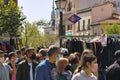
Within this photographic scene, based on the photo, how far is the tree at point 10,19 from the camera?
37.8m

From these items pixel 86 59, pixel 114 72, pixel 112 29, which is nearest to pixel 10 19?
pixel 112 29

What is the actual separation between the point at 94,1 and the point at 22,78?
222 ft

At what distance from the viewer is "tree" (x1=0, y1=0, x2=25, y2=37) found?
3775cm

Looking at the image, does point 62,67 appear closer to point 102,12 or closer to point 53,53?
point 53,53

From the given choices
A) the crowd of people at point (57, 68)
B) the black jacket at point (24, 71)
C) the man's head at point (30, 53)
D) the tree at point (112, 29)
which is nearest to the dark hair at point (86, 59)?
the crowd of people at point (57, 68)

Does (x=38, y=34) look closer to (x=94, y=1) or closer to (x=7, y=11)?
(x=94, y=1)

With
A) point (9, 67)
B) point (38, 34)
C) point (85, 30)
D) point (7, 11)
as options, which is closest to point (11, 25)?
point (7, 11)

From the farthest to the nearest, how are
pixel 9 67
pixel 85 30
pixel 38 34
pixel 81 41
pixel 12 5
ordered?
pixel 38 34, pixel 85 30, pixel 12 5, pixel 81 41, pixel 9 67

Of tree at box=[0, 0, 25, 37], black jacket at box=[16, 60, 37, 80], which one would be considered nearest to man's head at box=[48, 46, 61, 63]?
black jacket at box=[16, 60, 37, 80]

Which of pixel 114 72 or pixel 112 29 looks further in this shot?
pixel 112 29

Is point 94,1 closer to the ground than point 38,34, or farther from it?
farther from it

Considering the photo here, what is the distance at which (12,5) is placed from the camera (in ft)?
136

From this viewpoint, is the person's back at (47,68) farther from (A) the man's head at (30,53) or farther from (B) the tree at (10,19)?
(B) the tree at (10,19)

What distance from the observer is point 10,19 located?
3894cm
